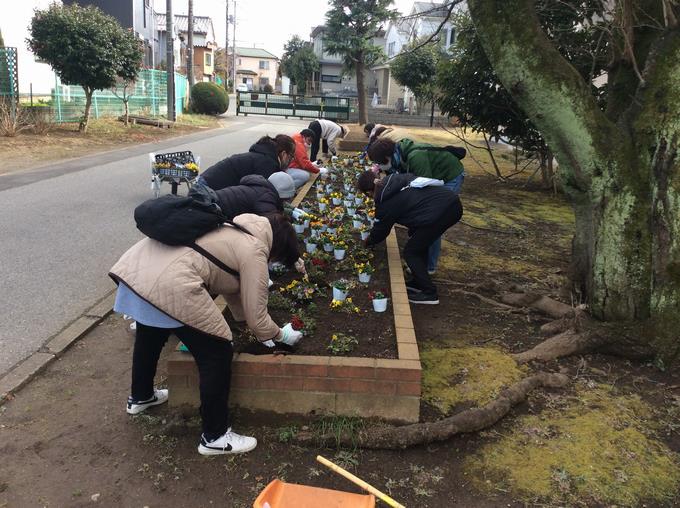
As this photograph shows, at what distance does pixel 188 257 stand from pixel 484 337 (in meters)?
2.62

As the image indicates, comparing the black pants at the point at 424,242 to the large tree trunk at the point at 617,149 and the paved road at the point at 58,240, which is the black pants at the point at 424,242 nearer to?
the large tree trunk at the point at 617,149

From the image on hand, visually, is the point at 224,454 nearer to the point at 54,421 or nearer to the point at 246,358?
the point at 246,358

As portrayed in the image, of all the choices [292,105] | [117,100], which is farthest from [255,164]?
[292,105]

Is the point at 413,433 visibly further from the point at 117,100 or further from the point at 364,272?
the point at 117,100

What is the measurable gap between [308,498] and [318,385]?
106 cm

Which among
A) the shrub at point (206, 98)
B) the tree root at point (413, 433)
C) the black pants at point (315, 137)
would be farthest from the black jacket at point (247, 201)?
the shrub at point (206, 98)

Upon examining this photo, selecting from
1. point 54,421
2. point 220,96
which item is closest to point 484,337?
point 54,421

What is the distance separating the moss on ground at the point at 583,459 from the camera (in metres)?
2.67

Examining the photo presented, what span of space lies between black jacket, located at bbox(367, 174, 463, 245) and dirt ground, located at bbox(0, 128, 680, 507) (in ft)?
3.42

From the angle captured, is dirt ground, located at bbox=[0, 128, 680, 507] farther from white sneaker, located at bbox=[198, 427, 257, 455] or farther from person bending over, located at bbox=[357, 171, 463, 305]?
person bending over, located at bbox=[357, 171, 463, 305]

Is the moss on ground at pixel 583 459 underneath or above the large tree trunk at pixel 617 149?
underneath

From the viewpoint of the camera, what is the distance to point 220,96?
3052 cm

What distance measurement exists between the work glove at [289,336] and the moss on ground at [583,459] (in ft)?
3.90

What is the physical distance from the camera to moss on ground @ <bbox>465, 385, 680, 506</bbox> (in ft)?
8.76
